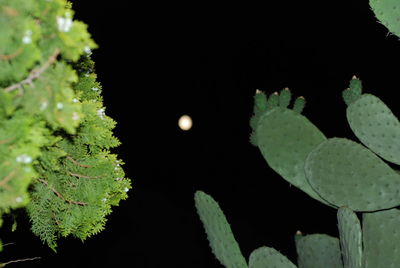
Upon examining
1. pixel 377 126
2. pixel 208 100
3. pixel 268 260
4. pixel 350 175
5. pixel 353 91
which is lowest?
pixel 268 260

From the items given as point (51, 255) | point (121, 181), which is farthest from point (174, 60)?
point (121, 181)

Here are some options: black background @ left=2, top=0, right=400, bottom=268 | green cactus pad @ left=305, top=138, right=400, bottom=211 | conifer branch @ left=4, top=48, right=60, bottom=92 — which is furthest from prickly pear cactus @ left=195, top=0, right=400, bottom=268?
black background @ left=2, top=0, right=400, bottom=268

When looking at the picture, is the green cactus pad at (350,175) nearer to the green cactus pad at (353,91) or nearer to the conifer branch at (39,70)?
the green cactus pad at (353,91)

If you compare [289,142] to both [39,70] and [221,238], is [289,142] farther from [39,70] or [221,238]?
[39,70]

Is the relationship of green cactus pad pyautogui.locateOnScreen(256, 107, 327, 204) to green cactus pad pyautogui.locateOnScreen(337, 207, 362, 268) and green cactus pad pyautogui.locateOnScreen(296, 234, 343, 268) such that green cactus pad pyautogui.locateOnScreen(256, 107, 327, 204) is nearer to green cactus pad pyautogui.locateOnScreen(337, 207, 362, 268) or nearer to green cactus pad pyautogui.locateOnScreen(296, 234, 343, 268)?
green cactus pad pyautogui.locateOnScreen(296, 234, 343, 268)

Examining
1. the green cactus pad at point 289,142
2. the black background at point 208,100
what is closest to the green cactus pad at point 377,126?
the green cactus pad at point 289,142

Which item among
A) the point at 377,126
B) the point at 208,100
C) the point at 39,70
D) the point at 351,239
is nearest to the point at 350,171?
the point at 377,126
